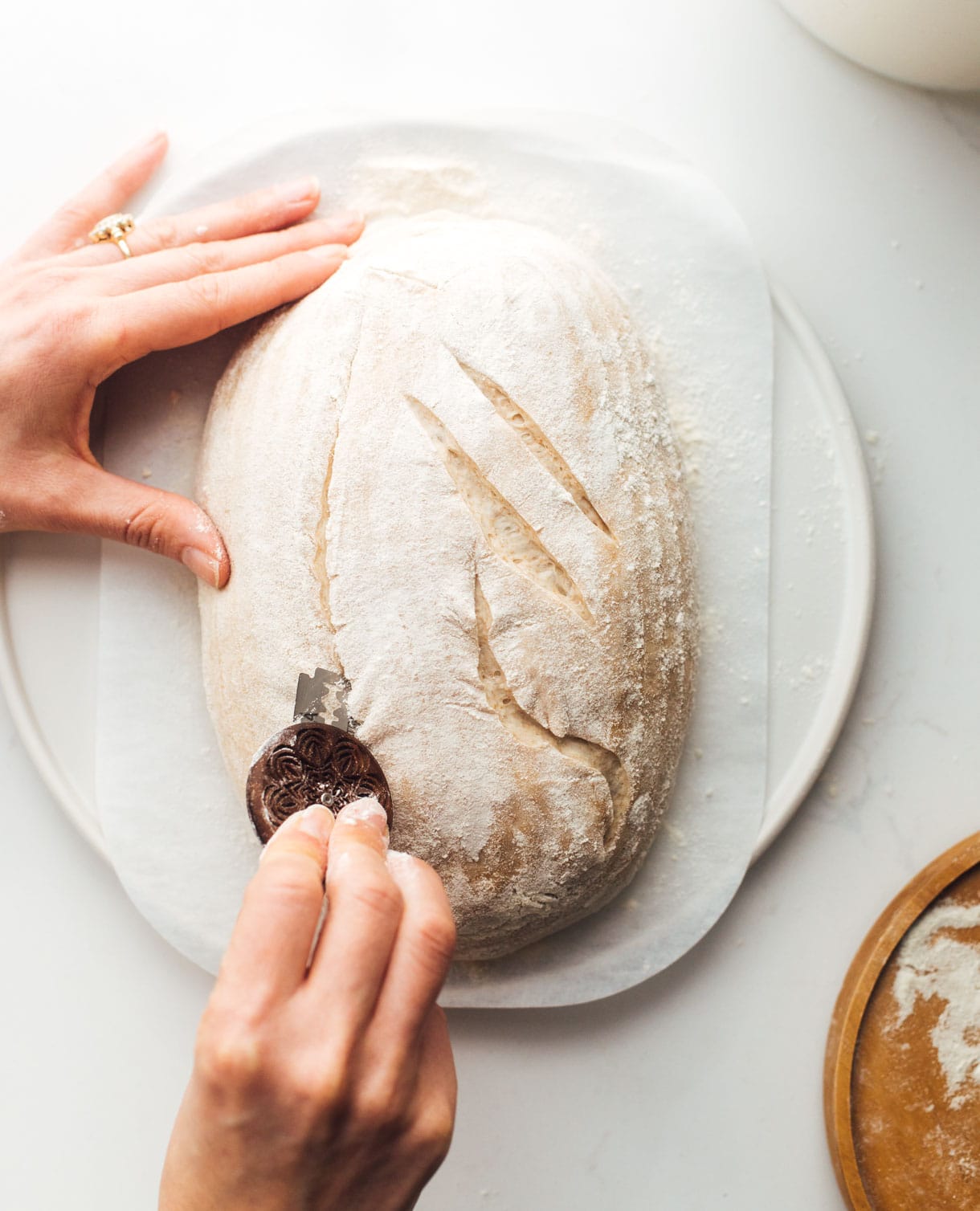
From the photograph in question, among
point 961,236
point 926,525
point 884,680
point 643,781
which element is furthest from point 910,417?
point 643,781

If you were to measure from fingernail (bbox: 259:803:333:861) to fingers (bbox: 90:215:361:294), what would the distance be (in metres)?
0.71

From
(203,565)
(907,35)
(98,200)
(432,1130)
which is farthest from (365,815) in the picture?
(907,35)

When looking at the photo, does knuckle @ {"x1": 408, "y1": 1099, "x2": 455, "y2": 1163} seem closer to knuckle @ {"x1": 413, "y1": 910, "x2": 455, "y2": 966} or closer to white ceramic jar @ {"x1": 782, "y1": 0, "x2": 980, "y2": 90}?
knuckle @ {"x1": 413, "y1": 910, "x2": 455, "y2": 966}

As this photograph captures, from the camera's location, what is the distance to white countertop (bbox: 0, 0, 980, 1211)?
1.32 meters

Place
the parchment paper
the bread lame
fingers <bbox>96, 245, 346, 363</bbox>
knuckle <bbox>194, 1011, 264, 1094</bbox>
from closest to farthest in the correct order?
knuckle <bbox>194, 1011, 264, 1094</bbox> < the bread lame < fingers <bbox>96, 245, 346, 363</bbox> < the parchment paper

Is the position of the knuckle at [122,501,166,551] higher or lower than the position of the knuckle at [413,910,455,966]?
higher

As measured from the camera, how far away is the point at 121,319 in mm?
1154

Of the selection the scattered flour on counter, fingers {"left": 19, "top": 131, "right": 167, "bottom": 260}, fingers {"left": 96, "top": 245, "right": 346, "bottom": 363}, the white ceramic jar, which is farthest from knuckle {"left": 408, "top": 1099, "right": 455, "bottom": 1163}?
the white ceramic jar

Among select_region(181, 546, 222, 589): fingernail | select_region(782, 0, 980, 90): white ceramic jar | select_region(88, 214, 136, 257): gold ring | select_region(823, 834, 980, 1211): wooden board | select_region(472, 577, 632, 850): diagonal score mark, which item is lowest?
select_region(823, 834, 980, 1211): wooden board

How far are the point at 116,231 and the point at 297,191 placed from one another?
241 mm

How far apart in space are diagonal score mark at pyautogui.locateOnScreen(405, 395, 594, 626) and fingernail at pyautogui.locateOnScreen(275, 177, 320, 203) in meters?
0.37

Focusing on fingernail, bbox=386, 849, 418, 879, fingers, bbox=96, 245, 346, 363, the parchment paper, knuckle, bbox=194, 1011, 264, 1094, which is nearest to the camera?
knuckle, bbox=194, 1011, 264, 1094

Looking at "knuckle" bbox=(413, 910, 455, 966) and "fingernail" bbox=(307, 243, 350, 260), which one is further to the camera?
"fingernail" bbox=(307, 243, 350, 260)

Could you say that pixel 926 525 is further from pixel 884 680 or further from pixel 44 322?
pixel 44 322
